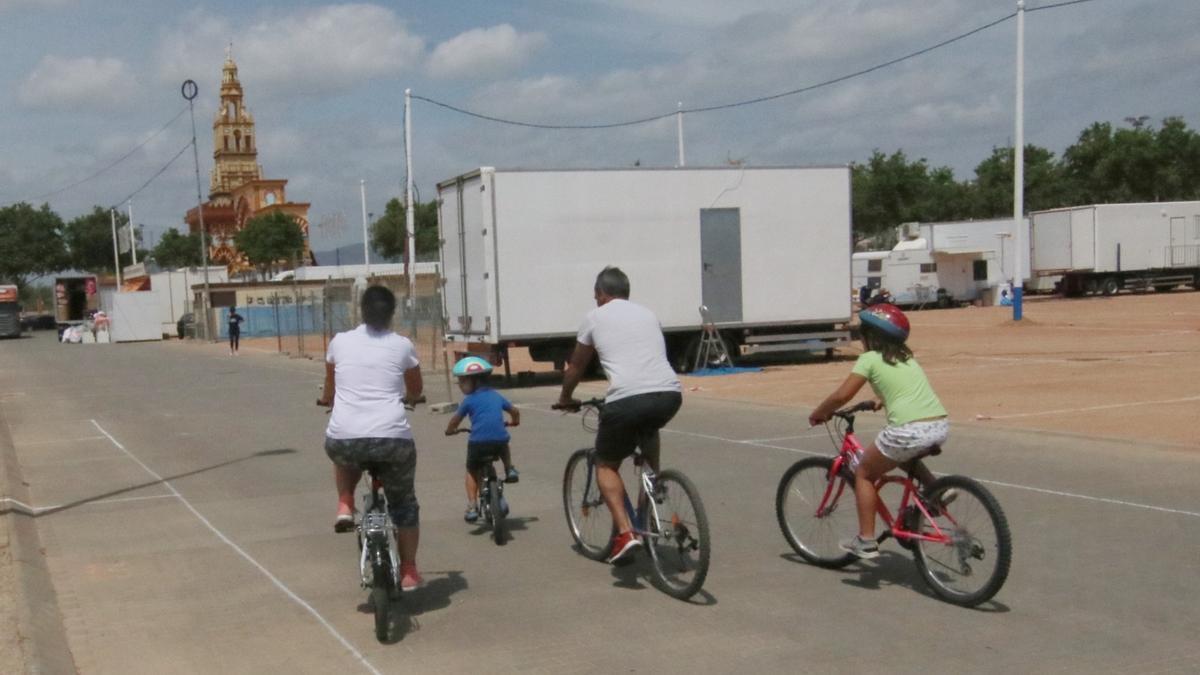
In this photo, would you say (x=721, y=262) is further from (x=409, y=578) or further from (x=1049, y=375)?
(x=409, y=578)

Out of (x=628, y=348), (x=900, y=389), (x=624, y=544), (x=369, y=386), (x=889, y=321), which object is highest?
(x=889, y=321)

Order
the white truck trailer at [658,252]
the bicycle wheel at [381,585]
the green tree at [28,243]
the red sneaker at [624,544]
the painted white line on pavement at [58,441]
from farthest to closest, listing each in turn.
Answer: the green tree at [28,243] → the white truck trailer at [658,252] → the painted white line on pavement at [58,441] → the red sneaker at [624,544] → the bicycle wheel at [381,585]

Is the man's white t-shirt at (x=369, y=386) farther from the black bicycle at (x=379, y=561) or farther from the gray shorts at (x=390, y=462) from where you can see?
the black bicycle at (x=379, y=561)

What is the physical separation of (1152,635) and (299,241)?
93261mm

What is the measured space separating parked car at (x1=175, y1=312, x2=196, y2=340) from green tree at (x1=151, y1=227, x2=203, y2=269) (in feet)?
177

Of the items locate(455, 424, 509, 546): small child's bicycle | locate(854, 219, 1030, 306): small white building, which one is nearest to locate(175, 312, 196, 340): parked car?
locate(854, 219, 1030, 306): small white building

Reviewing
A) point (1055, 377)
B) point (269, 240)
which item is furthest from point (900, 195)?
point (1055, 377)

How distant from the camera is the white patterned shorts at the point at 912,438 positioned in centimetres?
664

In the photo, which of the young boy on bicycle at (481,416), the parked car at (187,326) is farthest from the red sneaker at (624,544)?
the parked car at (187,326)

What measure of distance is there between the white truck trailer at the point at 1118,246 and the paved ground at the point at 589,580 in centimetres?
4155

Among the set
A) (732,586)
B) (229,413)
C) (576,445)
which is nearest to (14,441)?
(229,413)

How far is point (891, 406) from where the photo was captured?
6.77 metres

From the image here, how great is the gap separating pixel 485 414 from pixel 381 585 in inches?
105

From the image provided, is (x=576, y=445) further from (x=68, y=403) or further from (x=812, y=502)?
(x=68, y=403)
